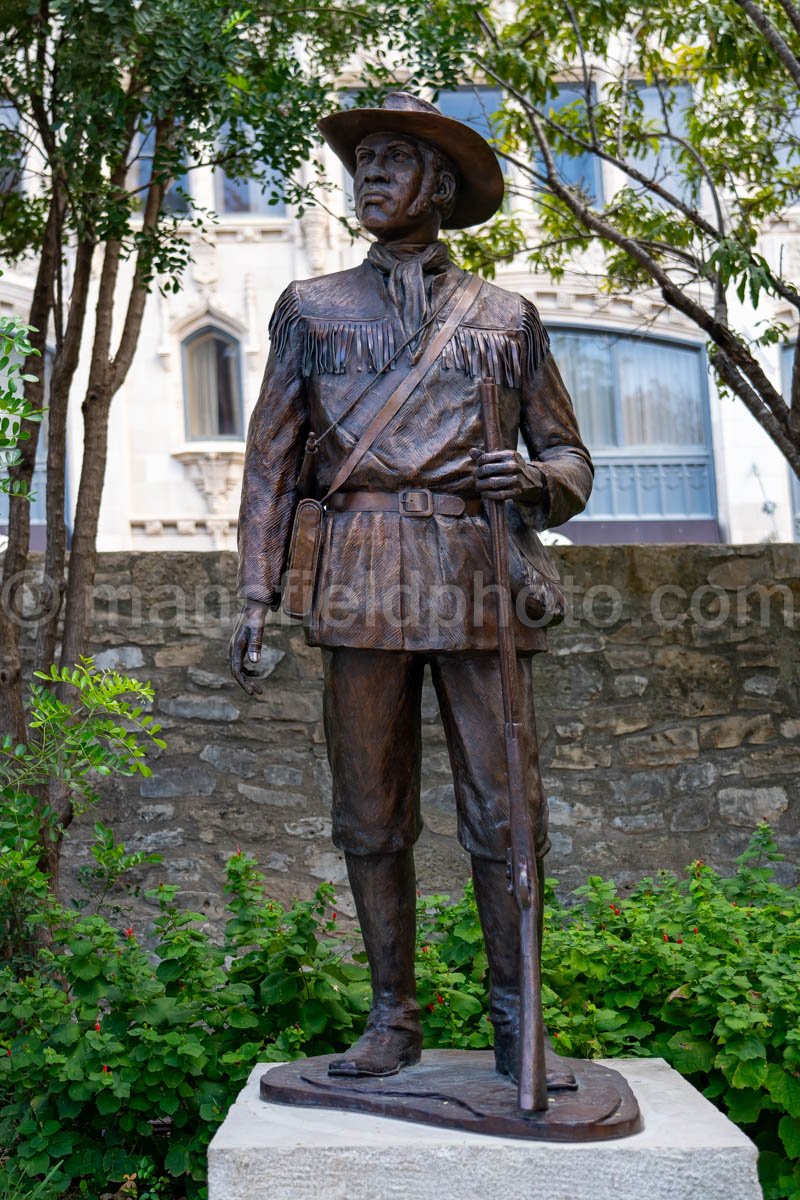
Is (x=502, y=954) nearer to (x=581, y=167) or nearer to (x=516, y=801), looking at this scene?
(x=516, y=801)

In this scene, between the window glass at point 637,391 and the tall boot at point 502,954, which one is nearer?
the tall boot at point 502,954

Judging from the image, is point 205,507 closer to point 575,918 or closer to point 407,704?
point 575,918

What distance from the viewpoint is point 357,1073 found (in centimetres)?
288

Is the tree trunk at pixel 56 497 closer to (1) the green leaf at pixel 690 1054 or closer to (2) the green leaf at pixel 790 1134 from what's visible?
(1) the green leaf at pixel 690 1054

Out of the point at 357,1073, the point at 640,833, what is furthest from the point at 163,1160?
the point at 640,833

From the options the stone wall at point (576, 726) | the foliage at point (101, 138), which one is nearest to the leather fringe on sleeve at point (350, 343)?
the foliage at point (101, 138)

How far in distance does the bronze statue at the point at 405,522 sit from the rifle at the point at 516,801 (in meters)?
0.01

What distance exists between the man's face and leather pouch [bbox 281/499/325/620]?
2.11ft

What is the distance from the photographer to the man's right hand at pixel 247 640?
300cm

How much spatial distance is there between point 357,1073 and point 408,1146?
307mm

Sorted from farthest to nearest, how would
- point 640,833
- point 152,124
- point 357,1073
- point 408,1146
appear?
point 640,833, point 152,124, point 357,1073, point 408,1146

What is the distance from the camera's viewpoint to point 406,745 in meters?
3.00

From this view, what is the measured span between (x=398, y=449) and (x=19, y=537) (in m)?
2.56

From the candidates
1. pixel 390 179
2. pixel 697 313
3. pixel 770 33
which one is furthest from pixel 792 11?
pixel 390 179
